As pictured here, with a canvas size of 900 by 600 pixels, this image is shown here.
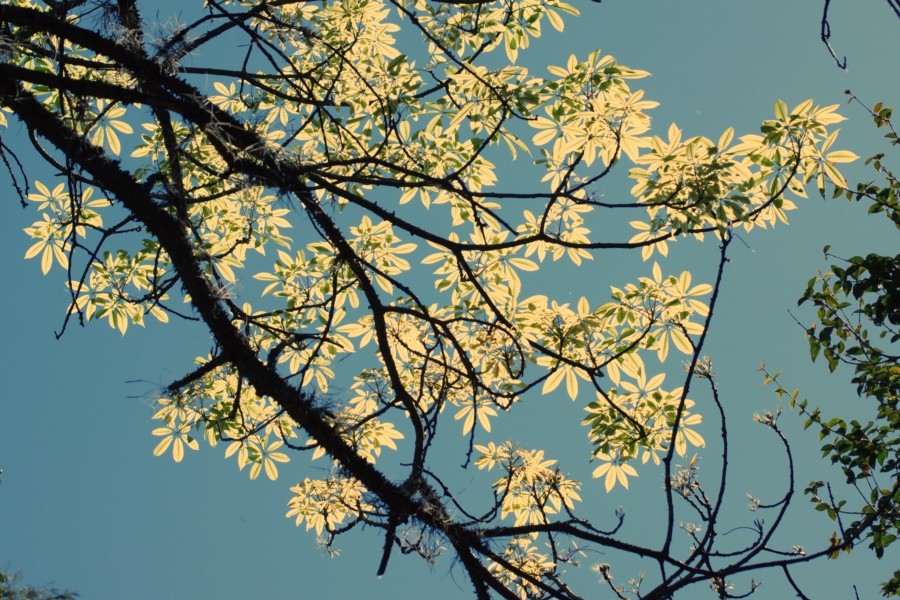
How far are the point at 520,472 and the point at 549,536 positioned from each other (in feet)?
3.96

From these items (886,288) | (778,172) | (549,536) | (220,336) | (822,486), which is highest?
(886,288)

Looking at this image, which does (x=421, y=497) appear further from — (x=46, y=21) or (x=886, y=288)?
(x=886, y=288)

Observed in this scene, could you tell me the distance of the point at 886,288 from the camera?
4.81m

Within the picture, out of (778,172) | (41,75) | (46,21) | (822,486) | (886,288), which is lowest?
(41,75)

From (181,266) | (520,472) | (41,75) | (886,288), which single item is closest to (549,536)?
(520,472)

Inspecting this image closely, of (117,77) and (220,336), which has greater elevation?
(117,77)

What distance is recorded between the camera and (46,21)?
9.48 feet

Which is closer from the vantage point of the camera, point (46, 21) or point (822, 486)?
point (46, 21)

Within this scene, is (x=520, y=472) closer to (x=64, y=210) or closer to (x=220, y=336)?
(x=220, y=336)

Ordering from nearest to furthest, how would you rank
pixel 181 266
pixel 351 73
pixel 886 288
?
pixel 181 266 < pixel 886 288 < pixel 351 73

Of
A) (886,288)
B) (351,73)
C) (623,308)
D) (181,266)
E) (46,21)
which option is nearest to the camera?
(46,21)

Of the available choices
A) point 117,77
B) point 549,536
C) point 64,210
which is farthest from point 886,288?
point 64,210

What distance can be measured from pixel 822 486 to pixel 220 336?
155 inches

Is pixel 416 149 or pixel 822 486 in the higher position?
pixel 416 149
